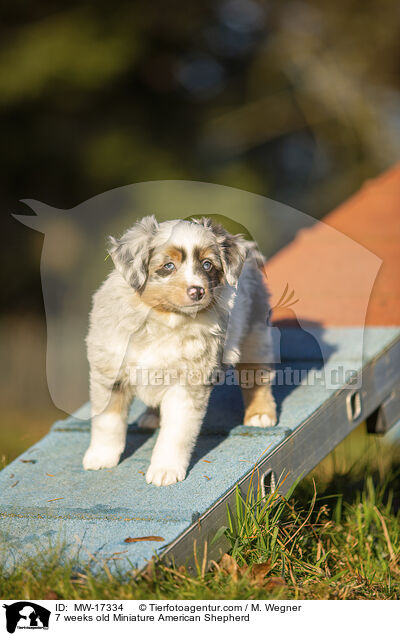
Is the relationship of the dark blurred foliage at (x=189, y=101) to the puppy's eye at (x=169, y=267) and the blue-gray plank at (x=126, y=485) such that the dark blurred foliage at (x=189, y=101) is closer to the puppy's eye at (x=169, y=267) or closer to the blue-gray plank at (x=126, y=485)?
the blue-gray plank at (x=126, y=485)

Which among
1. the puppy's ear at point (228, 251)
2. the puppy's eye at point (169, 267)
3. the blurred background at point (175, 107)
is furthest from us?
the blurred background at point (175, 107)

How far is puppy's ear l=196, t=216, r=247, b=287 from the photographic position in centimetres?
308

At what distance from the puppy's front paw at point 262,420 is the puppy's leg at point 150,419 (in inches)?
22.6

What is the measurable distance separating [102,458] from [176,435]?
523 mm

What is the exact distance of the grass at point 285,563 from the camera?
2.36m

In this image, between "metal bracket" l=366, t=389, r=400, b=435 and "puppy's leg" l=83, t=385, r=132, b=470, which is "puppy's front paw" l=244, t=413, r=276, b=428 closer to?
"puppy's leg" l=83, t=385, r=132, b=470

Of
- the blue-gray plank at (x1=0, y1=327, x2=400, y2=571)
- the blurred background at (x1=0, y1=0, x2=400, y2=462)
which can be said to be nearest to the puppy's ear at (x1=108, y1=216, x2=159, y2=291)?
the blue-gray plank at (x1=0, y1=327, x2=400, y2=571)

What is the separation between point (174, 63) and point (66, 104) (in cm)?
199

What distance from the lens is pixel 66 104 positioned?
9.66 m

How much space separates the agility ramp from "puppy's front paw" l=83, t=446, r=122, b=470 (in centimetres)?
5

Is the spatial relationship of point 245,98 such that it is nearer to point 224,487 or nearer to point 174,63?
point 174,63

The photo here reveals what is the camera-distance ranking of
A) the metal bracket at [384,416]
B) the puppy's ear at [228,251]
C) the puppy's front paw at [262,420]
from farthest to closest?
the metal bracket at [384,416] < the puppy's front paw at [262,420] < the puppy's ear at [228,251]

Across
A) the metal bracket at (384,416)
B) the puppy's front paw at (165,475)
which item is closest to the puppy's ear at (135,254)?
the puppy's front paw at (165,475)
